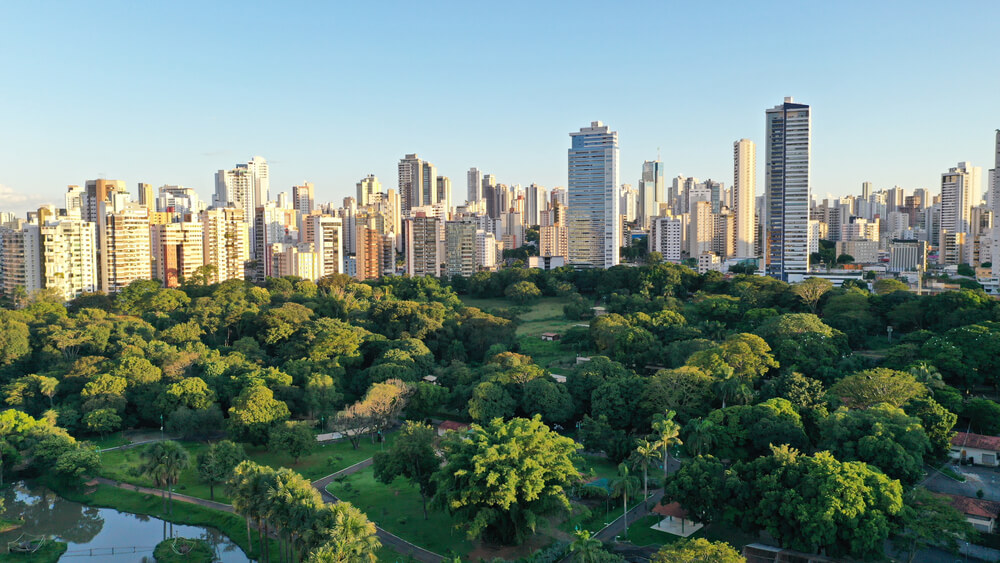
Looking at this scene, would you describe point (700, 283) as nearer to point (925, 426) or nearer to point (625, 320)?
point (625, 320)

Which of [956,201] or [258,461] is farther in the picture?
[956,201]

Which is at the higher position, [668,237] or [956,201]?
[956,201]

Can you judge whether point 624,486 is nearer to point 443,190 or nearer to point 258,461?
point 258,461

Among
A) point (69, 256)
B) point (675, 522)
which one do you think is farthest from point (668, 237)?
point (675, 522)

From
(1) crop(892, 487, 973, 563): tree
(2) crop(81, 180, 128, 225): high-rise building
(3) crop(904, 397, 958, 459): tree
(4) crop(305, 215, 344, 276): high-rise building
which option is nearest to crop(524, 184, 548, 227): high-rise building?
(4) crop(305, 215, 344, 276): high-rise building

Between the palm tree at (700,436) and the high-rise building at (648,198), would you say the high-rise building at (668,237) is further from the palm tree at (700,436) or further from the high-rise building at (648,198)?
the palm tree at (700,436)

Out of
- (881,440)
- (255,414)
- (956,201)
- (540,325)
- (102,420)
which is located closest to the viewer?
(881,440)
